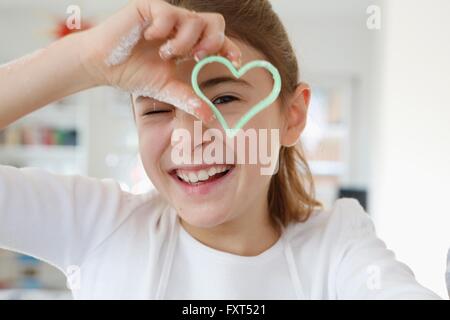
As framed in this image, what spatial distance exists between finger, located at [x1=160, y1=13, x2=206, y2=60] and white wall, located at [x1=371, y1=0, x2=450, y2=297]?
36 centimetres

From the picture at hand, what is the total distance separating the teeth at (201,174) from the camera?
0.52 m

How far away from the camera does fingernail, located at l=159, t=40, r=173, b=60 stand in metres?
0.39

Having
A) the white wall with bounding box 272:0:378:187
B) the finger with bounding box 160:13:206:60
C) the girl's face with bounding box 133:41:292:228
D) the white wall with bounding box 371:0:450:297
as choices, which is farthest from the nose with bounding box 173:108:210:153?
the white wall with bounding box 272:0:378:187

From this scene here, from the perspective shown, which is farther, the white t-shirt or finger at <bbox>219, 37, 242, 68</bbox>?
the white t-shirt

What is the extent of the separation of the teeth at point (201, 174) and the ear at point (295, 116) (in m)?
0.13

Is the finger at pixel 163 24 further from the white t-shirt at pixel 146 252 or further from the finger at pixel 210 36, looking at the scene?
the white t-shirt at pixel 146 252

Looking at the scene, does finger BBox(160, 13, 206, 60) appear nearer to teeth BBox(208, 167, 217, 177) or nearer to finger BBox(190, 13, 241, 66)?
finger BBox(190, 13, 241, 66)

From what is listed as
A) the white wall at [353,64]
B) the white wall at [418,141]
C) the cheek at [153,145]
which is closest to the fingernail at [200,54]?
the cheek at [153,145]

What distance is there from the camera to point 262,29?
57 cm

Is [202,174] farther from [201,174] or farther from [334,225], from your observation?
[334,225]
